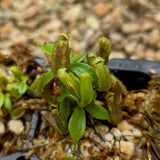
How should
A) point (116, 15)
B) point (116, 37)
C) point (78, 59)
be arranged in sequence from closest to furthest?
point (78, 59) → point (116, 37) → point (116, 15)

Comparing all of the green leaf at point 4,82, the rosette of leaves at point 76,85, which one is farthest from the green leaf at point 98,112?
the green leaf at point 4,82

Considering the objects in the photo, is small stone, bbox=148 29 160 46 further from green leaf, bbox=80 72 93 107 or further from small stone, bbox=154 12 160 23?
green leaf, bbox=80 72 93 107

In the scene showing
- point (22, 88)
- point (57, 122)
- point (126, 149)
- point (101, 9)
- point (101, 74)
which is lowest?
point (126, 149)

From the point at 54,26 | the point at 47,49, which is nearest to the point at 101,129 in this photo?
the point at 47,49

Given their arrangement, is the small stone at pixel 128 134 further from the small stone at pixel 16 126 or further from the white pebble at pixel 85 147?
the small stone at pixel 16 126

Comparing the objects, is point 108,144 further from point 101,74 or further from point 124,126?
point 101,74

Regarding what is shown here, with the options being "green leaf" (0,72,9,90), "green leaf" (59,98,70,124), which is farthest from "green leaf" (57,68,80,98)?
"green leaf" (0,72,9,90)
